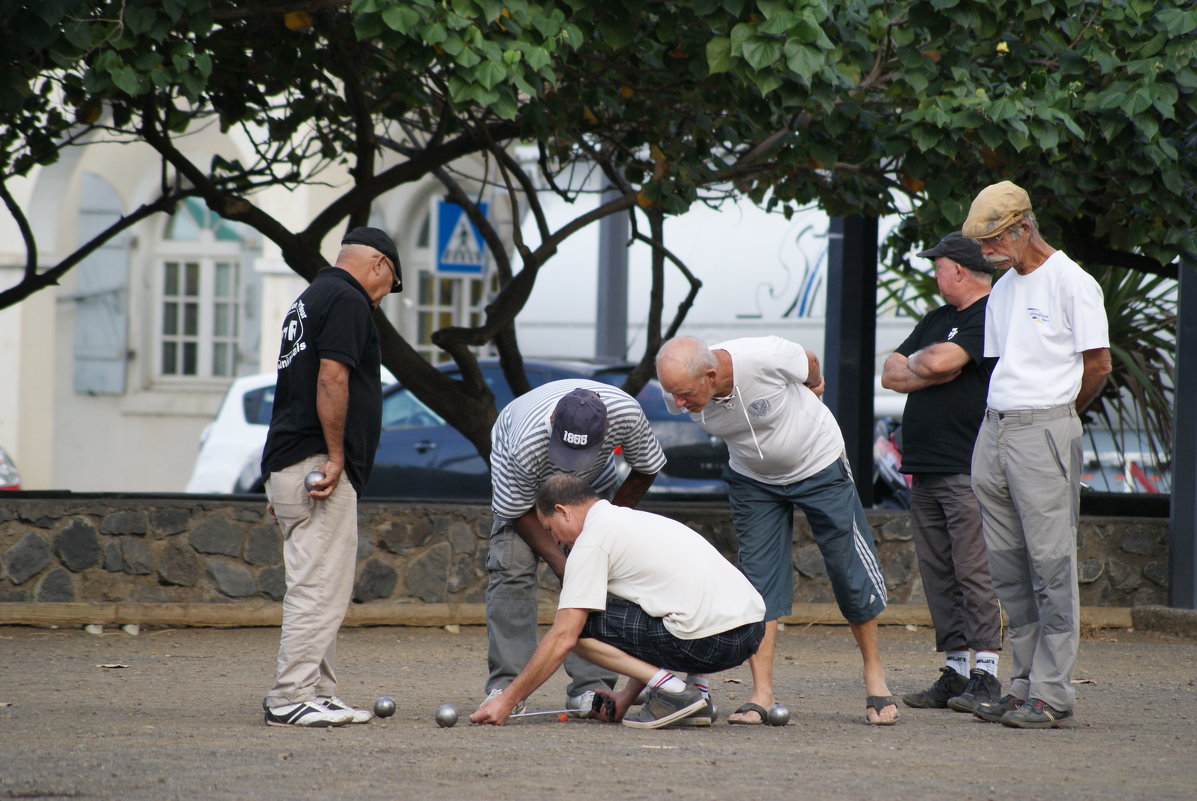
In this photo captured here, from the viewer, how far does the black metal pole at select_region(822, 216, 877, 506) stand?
9898 millimetres

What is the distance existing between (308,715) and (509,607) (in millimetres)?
778

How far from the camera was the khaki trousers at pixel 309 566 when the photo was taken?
203 inches

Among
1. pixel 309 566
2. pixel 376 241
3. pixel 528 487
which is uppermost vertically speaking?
pixel 376 241

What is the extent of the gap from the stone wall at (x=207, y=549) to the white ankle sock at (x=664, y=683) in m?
3.46

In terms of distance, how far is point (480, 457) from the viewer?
1155 cm

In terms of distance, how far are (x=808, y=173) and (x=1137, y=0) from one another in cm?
211

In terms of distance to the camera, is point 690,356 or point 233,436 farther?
point 233,436

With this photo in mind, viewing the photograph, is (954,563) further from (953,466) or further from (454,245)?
(454,245)

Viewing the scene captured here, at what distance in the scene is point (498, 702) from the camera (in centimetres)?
511

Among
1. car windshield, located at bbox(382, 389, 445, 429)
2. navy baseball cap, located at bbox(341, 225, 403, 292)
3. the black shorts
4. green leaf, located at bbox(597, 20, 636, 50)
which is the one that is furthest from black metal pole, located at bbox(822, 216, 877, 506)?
navy baseball cap, located at bbox(341, 225, 403, 292)

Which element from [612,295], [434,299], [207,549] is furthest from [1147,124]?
[434,299]

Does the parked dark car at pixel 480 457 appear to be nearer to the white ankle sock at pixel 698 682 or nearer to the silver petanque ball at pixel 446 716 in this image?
the white ankle sock at pixel 698 682

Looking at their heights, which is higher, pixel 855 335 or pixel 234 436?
pixel 855 335

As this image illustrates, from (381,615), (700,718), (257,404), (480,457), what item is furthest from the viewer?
(257,404)
